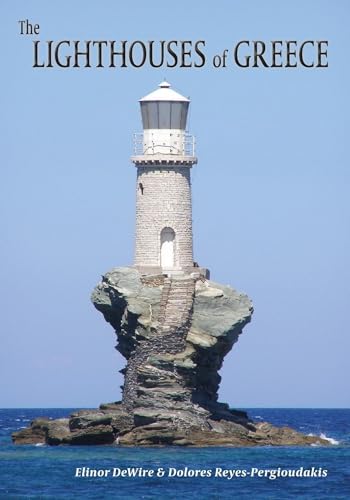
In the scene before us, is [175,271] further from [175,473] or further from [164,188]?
[175,473]

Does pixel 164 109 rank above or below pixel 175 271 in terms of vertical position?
above

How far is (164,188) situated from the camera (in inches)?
3248

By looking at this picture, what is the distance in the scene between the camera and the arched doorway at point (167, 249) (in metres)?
83.1

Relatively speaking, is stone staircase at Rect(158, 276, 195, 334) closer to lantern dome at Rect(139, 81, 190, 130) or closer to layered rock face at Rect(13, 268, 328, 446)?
layered rock face at Rect(13, 268, 328, 446)

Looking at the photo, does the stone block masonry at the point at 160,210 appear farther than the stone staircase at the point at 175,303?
Yes

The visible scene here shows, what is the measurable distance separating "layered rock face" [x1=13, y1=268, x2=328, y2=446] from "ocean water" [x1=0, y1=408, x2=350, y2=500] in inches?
43.1

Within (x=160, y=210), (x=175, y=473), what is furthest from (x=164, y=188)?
(x=175, y=473)

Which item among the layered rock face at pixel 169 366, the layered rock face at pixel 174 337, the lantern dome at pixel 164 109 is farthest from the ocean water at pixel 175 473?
the lantern dome at pixel 164 109

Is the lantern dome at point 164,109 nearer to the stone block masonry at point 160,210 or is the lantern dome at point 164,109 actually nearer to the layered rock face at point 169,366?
the stone block masonry at point 160,210

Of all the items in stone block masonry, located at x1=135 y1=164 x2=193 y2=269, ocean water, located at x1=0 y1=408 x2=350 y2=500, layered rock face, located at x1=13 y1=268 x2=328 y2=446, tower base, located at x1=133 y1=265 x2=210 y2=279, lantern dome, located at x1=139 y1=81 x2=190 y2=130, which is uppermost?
lantern dome, located at x1=139 y1=81 x2=190 y2=130

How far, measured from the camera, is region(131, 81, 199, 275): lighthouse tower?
82500mm

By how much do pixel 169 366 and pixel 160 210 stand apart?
294 inches

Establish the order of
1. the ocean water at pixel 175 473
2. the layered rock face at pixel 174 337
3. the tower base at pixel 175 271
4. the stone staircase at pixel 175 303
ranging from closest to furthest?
the ocean water at pixel 175 473 → the layered rock face at pixel 174 337 → the stone staircase at pixel 175 303 → the tower base at pixel 175 271

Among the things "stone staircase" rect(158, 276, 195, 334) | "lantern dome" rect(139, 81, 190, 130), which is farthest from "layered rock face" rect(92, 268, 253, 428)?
"lantern dome" rect(139, 81, 190, 130)
